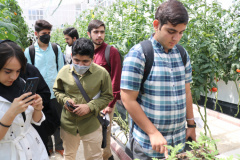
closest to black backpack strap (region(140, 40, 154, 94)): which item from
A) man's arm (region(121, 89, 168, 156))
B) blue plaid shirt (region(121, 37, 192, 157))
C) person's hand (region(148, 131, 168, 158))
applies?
blue plaid shirt (region(121, 37, 192, 157))

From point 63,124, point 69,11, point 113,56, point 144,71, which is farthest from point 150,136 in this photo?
point 69,11

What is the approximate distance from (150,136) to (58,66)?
2218 mm

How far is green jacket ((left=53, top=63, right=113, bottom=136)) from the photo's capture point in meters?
1.93

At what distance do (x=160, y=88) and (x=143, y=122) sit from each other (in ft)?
0.82

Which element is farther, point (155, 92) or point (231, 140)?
point (231, 140)

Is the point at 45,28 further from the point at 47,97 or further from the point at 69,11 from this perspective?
the point at 69,11

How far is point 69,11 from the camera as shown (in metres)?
17.4

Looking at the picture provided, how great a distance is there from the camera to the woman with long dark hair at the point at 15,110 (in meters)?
1.12

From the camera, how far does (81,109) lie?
1.82 m

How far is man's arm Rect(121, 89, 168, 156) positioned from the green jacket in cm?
71

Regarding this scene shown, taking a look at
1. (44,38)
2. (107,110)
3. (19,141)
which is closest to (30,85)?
(19,141)

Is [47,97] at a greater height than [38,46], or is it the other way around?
[38,46]

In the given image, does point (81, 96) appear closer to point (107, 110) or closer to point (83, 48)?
point (83, 48)

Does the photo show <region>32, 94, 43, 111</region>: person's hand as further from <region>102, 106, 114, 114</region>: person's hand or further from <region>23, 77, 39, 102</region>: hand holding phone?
<region>102, 106, 114, 114</region>: person's hand
